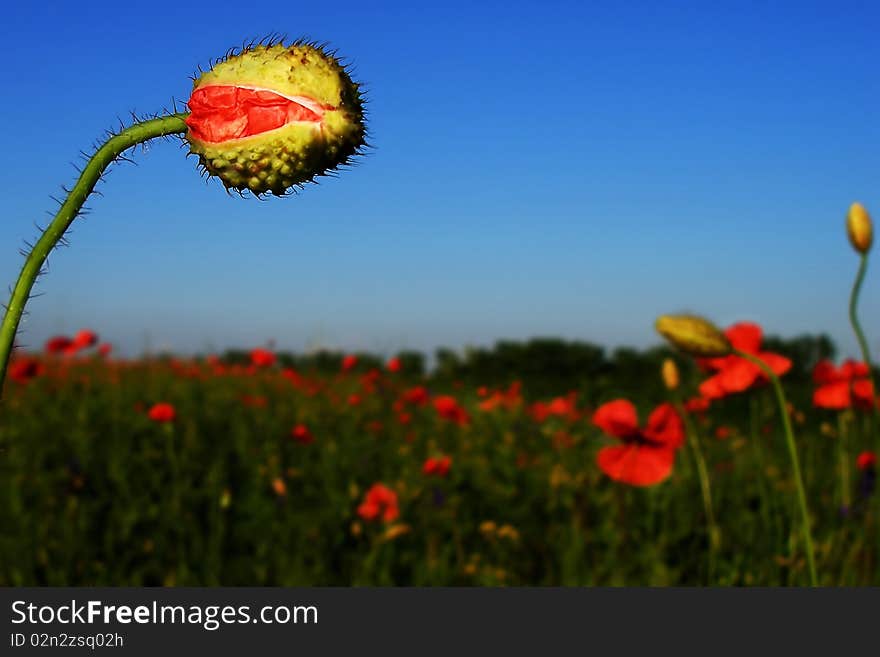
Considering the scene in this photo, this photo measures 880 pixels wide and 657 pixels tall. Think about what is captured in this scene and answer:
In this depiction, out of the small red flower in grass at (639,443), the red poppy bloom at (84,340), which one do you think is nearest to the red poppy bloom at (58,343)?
the red poppy bloom at (84,340)

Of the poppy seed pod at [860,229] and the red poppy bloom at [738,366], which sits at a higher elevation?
the poppy seed pod at [860,229]

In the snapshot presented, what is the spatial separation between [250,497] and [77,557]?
0.55 m

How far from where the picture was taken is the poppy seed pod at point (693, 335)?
1.11m

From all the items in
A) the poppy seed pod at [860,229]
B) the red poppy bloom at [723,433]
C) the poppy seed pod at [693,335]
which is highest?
the poppy seed pod at [860,229]

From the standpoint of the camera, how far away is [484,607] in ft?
4.22

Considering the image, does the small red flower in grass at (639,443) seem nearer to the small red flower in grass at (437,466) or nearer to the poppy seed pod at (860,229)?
the poppy seed pod at (860,229)

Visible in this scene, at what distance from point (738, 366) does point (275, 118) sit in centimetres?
135

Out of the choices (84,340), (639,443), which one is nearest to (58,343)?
(84,340)

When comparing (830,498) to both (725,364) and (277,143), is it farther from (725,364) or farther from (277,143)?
(277,143)

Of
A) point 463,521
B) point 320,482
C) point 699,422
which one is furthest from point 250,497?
point 699,422

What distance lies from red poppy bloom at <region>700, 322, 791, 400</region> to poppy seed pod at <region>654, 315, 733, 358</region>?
58cm

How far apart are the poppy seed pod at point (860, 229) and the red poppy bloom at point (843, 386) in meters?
0.90

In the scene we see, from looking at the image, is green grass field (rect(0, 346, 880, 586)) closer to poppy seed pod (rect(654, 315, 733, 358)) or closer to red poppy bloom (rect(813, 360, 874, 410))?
red poppy bloom (rect(813, 360, 874, 410))

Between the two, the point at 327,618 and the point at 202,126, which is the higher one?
the point at 202,126
